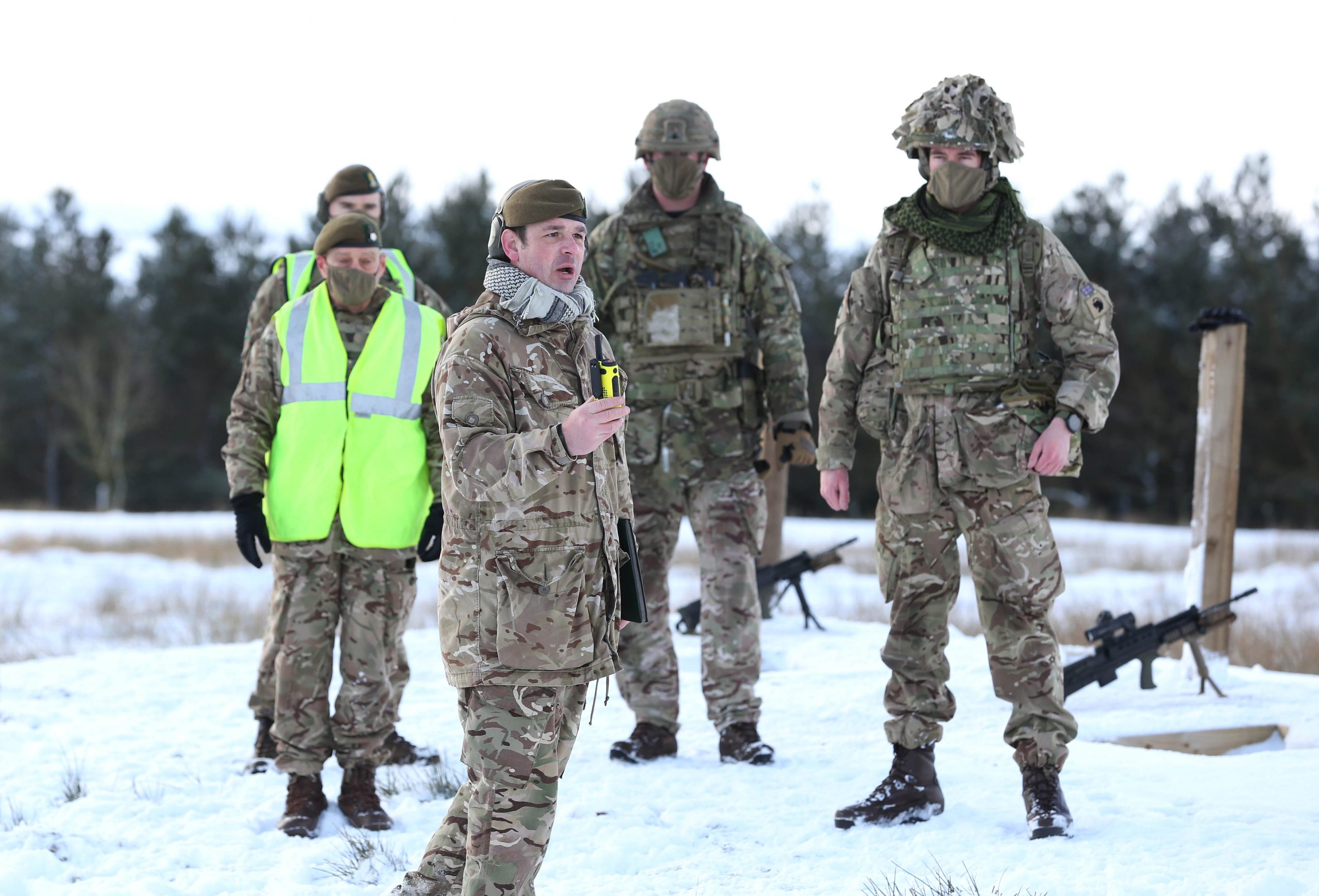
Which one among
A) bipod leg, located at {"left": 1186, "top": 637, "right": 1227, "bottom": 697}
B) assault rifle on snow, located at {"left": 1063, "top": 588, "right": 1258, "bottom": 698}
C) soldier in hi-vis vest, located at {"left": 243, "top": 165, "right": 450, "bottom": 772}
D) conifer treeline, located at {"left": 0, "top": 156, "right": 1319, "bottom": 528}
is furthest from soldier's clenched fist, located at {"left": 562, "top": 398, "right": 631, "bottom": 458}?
conifer treeline, located at {"left": 0, "top": 156, "right": 1319, "bottom": 528}

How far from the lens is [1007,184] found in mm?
4320

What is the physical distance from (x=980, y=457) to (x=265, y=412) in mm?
2814

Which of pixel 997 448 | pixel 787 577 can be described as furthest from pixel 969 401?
pixel 787 577

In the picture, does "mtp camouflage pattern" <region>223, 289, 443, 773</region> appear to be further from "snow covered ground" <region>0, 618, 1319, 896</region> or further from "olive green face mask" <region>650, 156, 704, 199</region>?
"olive green face mask" <region>650, 156, 704, 199</region>

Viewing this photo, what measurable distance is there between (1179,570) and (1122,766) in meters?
9.79

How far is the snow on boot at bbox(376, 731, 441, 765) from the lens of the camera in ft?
17.3

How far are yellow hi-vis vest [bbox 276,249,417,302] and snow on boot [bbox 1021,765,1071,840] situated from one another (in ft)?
11.4

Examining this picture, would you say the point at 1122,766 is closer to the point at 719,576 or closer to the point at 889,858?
the point at 889,858

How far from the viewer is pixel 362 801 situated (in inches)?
174

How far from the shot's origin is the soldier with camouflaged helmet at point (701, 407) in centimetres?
530

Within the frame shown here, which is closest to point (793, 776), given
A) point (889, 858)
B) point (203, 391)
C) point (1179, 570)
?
point (889, 858)

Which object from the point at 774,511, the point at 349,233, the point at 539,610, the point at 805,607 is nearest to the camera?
the point at 539,610

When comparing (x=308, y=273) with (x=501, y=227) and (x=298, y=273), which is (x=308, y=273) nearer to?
(x=298, y=273)

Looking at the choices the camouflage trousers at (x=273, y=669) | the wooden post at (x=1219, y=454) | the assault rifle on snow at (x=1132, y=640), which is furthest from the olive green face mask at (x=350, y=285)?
the wooden post at (x=1219, y=454)
